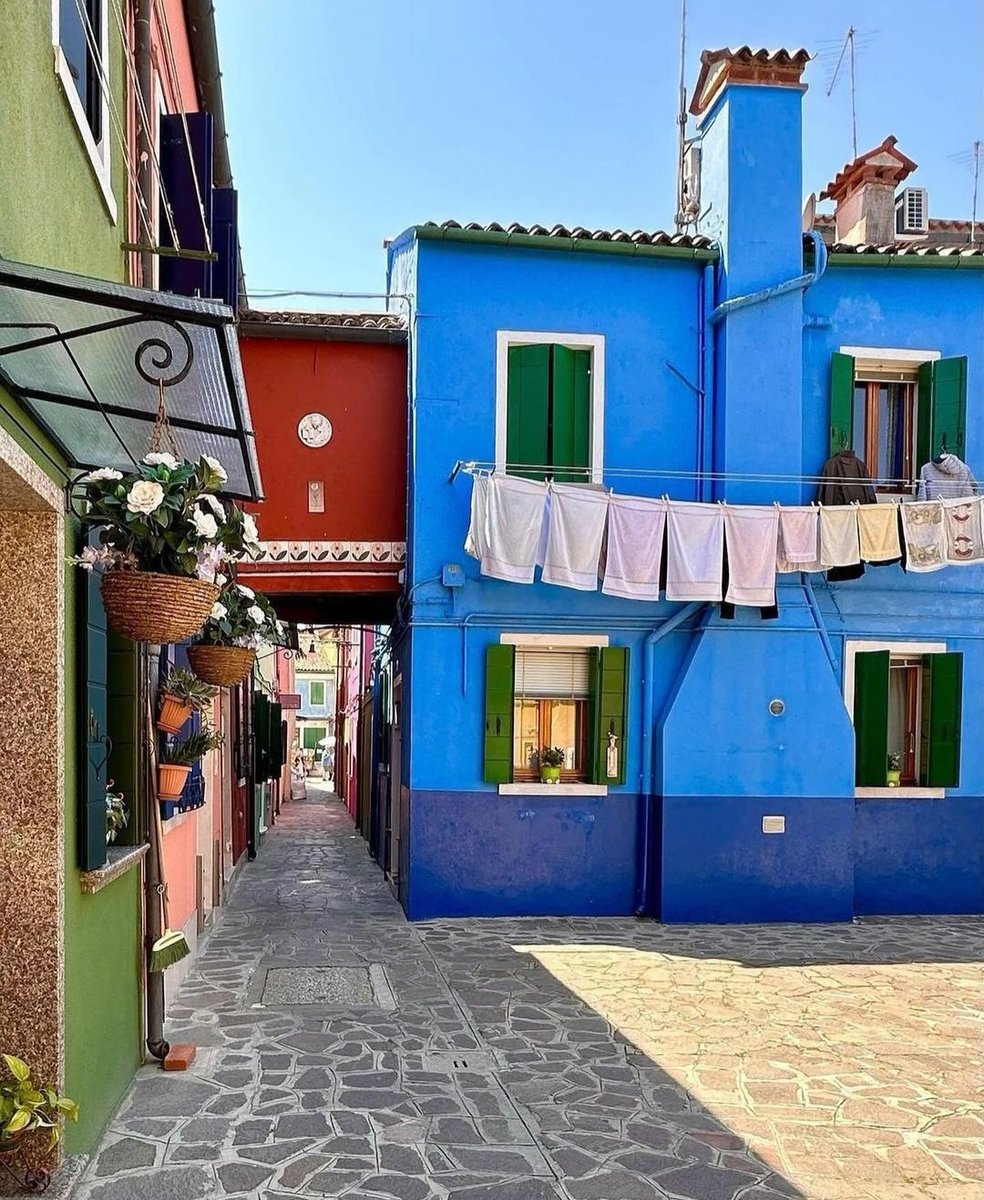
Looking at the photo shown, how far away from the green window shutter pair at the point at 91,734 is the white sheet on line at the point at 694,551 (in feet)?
22.0

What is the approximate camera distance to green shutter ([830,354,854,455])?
37.6 feet

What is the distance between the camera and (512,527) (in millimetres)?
10359

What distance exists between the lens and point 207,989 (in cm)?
823

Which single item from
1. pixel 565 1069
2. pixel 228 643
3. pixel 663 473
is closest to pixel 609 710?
pixel 663 473

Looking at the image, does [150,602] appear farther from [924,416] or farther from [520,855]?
[924,416]

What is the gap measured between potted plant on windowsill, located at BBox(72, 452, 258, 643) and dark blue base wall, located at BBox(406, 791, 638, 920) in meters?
6.42

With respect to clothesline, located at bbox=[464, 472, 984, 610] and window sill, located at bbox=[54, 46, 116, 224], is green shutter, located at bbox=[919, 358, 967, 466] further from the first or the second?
window sill, located at bbox=[54, 46, 116, 224]

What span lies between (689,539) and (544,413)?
2088 mm

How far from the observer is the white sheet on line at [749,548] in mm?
10688

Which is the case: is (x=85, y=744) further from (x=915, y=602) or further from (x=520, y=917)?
(x=915, y=602)

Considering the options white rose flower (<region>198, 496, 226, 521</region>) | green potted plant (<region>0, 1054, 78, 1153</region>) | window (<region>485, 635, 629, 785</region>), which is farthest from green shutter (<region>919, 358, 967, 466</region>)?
green potted plant (<region>0, 1054, 78, 1153</region>)

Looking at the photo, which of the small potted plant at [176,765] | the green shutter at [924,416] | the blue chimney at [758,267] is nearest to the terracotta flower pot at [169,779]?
the small potted plant at [176,765]

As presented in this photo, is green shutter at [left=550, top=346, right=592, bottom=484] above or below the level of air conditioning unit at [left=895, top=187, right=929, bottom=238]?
below

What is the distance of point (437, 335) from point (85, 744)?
7.33 m
